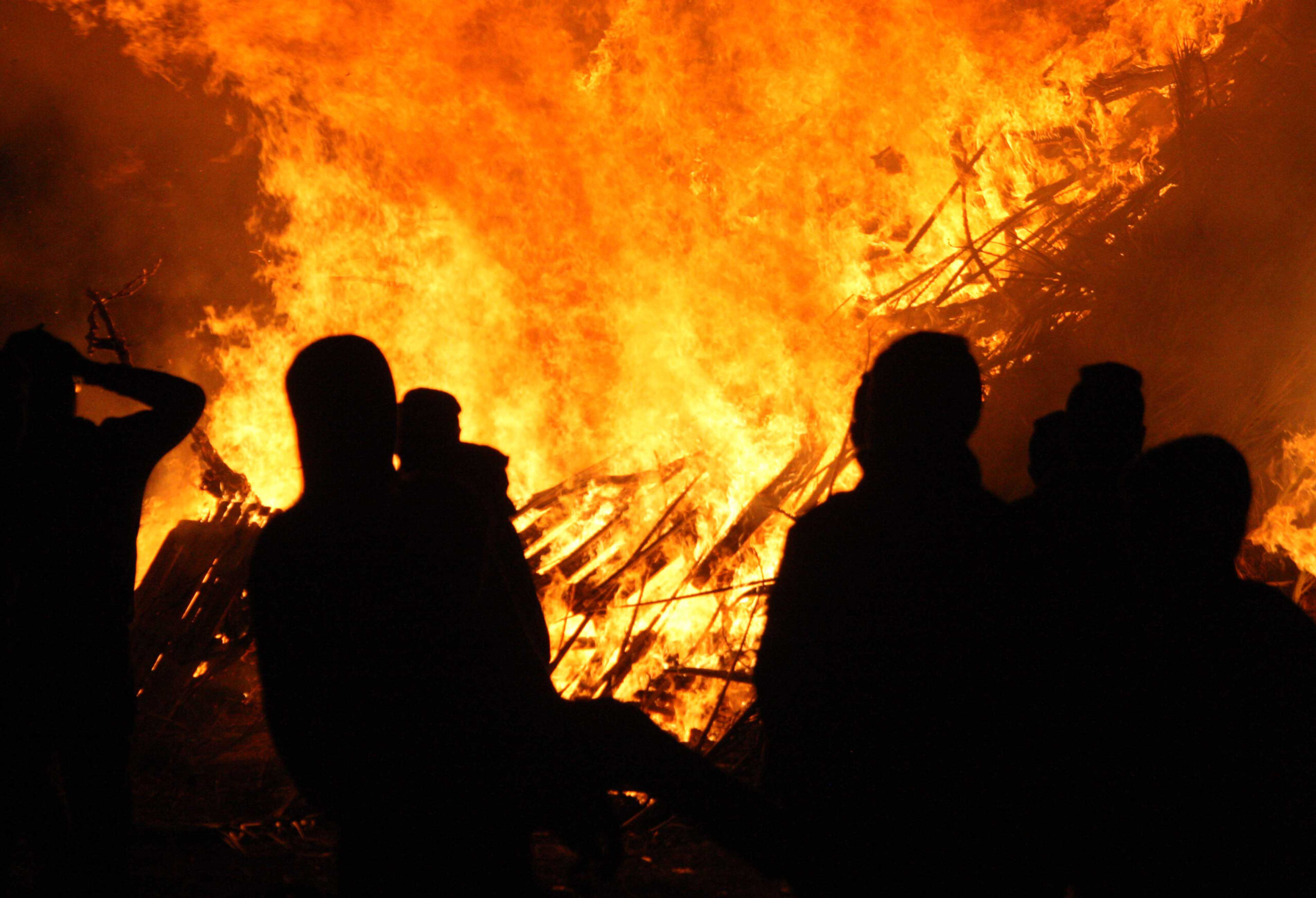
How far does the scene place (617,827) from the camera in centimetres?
160

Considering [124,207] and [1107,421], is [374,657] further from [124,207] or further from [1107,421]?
[124,207]

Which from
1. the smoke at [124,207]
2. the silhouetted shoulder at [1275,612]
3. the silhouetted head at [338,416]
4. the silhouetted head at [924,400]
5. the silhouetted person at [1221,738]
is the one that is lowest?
the silhouetted person at [1221,738]

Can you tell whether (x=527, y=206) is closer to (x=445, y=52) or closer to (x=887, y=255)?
(x=445, y=52)

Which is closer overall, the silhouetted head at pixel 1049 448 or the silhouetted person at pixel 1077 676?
the silhouetted person at pixel 1077 676

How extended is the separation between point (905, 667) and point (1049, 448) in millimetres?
1481

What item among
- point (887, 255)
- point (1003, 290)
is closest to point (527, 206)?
point (887, 255)

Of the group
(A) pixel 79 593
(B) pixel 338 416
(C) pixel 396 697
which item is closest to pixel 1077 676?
(C) pixel 396 697

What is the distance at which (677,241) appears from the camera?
594 centimetres

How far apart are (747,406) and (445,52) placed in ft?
12.9

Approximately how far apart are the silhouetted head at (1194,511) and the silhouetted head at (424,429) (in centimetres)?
265

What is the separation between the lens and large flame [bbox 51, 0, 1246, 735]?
205 inches

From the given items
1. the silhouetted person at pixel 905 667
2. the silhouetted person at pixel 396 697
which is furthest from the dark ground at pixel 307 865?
the silhouetted person at pixel 905 667

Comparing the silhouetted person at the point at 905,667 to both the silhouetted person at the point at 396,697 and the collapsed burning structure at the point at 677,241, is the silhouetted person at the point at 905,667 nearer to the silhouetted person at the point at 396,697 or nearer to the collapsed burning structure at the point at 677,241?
the silhouetted person at the point at 396,697

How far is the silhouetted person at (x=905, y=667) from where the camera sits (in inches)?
61.2
